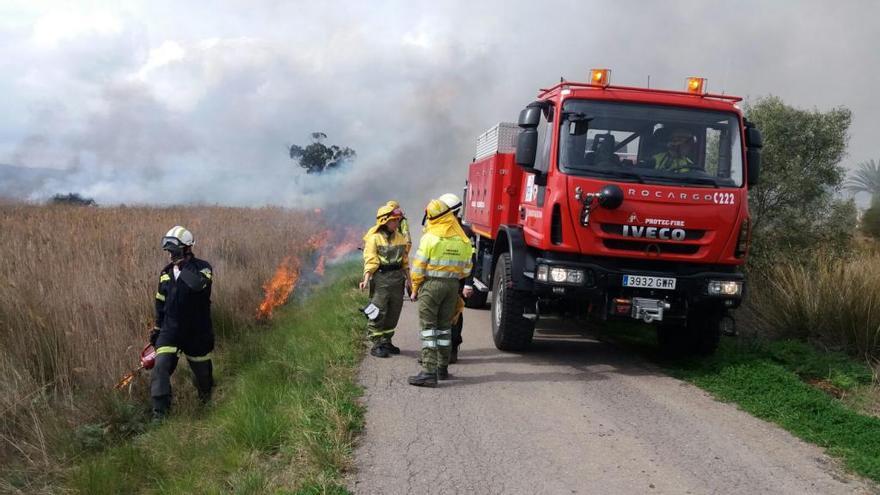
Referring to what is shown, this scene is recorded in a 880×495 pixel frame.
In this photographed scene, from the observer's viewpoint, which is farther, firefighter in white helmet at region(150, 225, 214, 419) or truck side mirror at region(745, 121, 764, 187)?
truck side mirror at region(745, 121, 764, 187)

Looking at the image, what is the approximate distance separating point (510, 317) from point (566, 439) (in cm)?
235

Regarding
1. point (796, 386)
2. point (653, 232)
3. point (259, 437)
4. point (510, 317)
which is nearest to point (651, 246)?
point (653, 232)

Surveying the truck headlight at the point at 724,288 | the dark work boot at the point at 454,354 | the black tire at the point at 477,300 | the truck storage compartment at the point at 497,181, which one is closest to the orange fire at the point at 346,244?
the black tire at the point at 477,300

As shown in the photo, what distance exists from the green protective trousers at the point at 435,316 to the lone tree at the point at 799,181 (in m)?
7.12

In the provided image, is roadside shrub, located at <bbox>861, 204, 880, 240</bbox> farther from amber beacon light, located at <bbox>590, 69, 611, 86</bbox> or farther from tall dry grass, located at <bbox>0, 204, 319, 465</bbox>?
tall dry grass, located at <bbox>0, 204, 319, 465</bbox>

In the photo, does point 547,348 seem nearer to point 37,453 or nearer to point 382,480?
point 382,480

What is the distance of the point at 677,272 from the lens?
620 centimetres

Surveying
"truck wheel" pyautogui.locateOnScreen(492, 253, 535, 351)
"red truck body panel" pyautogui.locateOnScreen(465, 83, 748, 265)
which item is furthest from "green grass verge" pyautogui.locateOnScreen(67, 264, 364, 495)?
"red truck body panel" pyautogui.locateOnScreen(465, 83, 748, 265)

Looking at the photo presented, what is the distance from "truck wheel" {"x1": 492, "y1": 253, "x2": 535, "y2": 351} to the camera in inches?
270

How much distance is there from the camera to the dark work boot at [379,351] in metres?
6.96

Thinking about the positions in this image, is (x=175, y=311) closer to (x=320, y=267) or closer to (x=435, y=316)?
(x=435, y=316)

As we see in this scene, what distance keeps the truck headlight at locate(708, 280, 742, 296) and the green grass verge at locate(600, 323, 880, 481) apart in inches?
30.8

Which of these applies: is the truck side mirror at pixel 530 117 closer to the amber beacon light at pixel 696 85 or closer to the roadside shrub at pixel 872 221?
the amber beacon light at pixel 696 85

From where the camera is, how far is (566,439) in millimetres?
4652
